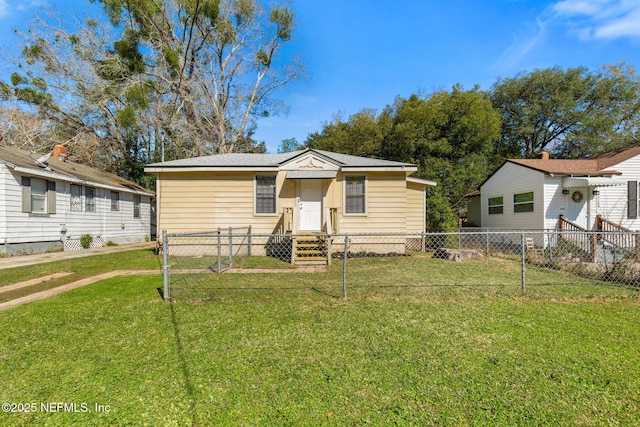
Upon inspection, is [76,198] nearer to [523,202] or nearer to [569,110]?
[523,202]

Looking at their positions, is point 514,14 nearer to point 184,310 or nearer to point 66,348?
point 184,310

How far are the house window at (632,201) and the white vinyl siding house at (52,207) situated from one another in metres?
22.3

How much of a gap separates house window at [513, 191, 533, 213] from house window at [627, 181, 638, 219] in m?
3.44

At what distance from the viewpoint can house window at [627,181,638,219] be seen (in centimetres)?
1129

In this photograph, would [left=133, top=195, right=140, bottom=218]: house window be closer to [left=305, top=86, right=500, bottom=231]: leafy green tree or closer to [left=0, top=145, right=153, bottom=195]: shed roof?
[left=0, top=145, right=153, bottom=195]: shed roof

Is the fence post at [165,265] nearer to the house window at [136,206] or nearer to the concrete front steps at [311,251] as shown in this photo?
the concrete front steps at [311,251]

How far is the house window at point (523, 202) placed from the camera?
39.6 ft

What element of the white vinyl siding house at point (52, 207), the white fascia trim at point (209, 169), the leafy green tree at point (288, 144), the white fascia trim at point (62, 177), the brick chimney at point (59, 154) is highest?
the leafy green tree at point (288, 144)

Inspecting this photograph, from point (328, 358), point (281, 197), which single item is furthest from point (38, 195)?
point (328, 358)

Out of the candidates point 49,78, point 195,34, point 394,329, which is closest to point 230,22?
point 195,34

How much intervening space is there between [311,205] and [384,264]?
3.47m

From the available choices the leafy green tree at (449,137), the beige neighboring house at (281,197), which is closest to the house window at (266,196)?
the beige neighboring house at (281,197)

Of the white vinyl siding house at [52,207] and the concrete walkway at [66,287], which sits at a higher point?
the white vinyl siding house at [52,207]

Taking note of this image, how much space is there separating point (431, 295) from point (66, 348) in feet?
17.4
